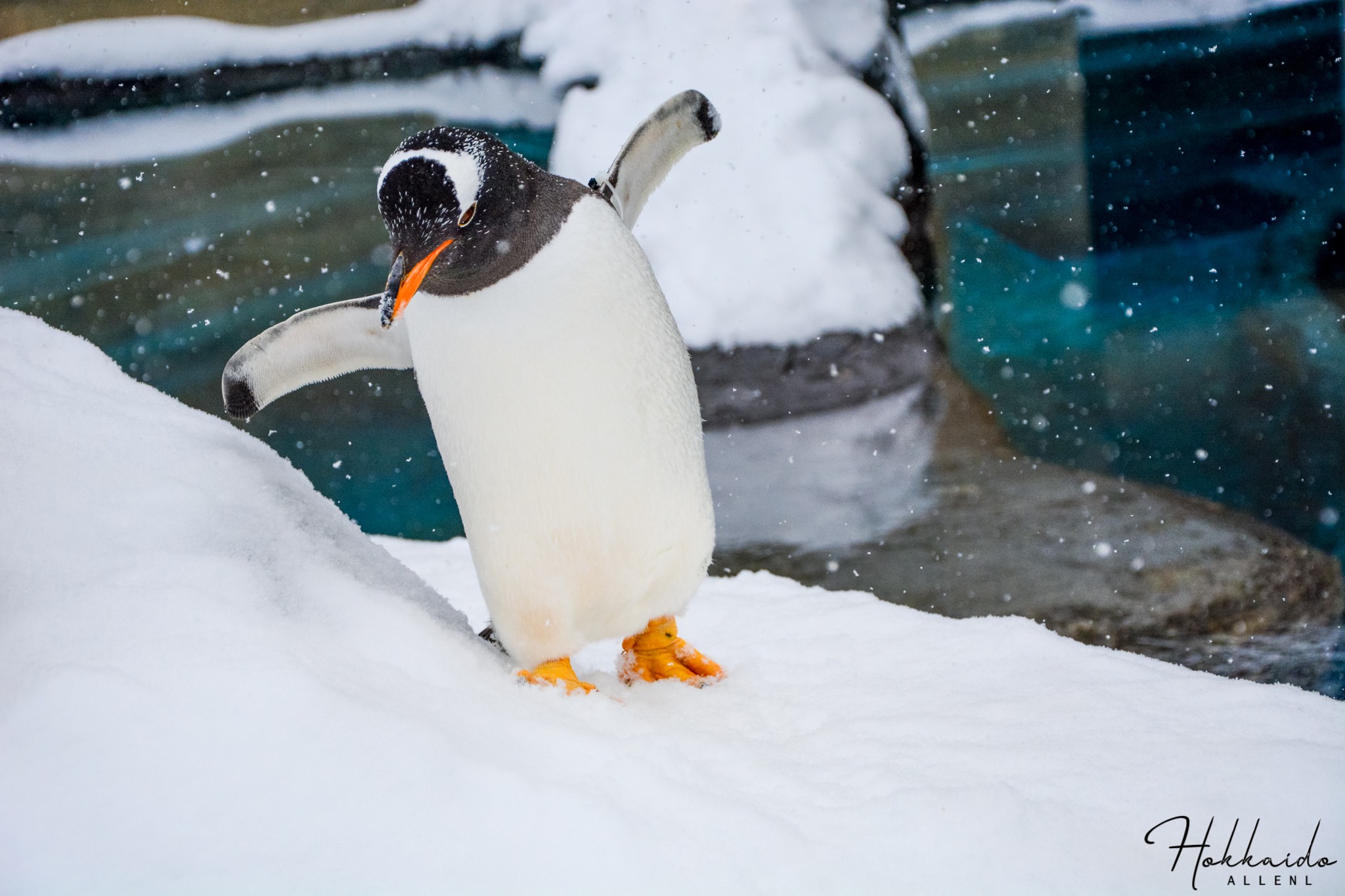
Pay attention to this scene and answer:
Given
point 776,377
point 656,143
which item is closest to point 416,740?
point 656,143

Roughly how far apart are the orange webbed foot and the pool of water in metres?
2.03

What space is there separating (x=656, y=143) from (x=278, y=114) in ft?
8.03

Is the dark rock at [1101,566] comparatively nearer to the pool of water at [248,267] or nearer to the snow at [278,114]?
the pool of water at [248,267]

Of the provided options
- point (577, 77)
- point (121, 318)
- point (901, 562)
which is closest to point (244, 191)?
point (121, 318)

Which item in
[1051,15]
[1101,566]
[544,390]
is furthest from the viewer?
[1051,15]

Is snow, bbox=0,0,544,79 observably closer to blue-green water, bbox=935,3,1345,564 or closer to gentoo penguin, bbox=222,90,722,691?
blue-green water, bbox=935,3,1345,564

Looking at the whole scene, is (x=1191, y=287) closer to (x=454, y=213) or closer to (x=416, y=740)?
(x=454, y=213)

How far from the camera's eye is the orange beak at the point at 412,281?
2.53ft

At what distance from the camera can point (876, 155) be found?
308cm

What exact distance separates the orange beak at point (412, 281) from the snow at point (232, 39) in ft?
8.79

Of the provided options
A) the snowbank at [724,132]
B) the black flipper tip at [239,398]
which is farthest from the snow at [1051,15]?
the black flipper tip at [239,398]

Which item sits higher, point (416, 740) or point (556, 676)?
point (416, 740)

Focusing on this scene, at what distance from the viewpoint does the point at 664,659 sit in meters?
1.15

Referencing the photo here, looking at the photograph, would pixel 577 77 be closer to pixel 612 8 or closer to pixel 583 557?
pixel 612 8
